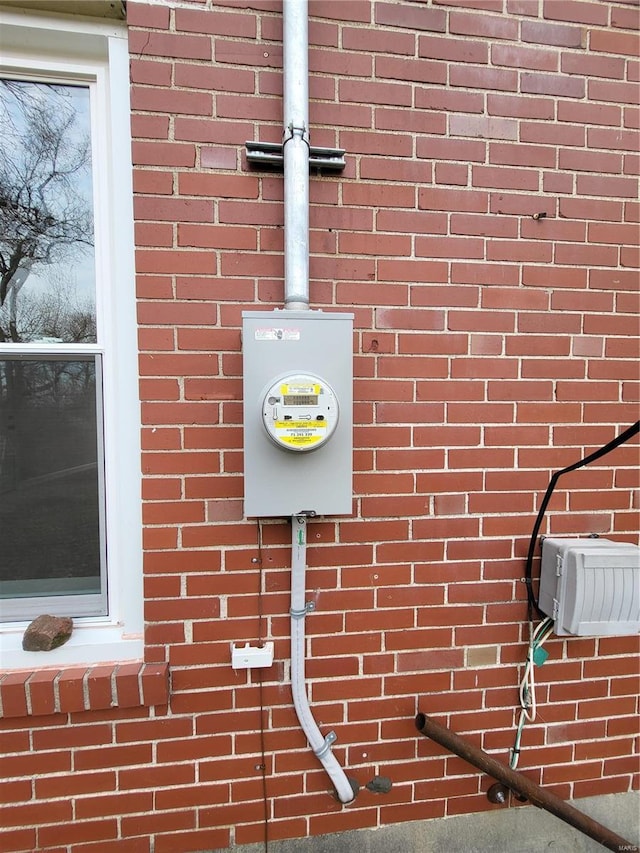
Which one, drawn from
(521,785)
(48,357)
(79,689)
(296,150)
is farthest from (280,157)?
(521,785)

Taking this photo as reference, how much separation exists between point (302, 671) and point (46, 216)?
Result: 1.90 meters

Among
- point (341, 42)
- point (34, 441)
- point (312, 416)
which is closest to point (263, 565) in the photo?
point (312, 416)

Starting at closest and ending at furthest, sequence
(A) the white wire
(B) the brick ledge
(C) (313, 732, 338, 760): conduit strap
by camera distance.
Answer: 1. (B) the brick ledge
2. (C) (313, 732, 338, 760): conduit strap
3. (A) the white wire

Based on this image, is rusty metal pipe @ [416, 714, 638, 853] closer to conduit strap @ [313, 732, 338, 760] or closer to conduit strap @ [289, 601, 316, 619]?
conduit strap @ [313, 732, 338, 760]

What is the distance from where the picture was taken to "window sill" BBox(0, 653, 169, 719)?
55.0 inches

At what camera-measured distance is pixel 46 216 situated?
150 cm

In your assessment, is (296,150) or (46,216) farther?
(46,216)

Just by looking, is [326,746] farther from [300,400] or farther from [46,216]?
[46,216]

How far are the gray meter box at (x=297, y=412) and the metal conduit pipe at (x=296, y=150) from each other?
15cm

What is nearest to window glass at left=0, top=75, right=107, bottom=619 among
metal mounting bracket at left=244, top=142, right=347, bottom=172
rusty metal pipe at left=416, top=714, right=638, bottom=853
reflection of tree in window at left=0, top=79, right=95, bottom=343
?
reflection of tree in window at left=0, top=79, right=95, bottom=343

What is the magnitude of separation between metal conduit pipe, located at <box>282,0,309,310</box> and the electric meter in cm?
29

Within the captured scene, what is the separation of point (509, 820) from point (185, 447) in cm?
203

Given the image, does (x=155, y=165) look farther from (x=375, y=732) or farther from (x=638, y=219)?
(x=375, y=732)

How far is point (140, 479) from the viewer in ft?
4.90
